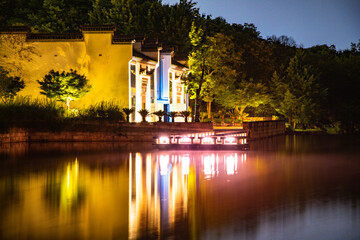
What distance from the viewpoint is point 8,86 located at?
40625 millimetres

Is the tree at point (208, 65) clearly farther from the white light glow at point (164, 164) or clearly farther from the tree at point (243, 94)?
the white light glow at point (164, 164)

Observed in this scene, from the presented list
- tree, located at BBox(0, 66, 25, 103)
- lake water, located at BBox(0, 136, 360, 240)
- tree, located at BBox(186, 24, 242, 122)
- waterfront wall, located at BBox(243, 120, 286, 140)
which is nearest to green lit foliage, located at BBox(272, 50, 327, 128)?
→ waterfront wall, located at BBox(243, 120, 286, 140)

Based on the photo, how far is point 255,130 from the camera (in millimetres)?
41844

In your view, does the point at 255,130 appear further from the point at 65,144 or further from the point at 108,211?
the point at 108,211

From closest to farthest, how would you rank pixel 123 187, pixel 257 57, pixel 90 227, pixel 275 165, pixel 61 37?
1. pixel 90 227
2. pixel 123 187
3. pixel 275 165
4. pixel 61 37
5. pixel 257 57

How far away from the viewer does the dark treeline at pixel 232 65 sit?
55.8 m

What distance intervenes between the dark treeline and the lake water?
3256cm

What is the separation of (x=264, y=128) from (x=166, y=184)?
31.0 m

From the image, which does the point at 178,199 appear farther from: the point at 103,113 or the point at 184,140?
the point at 103,113

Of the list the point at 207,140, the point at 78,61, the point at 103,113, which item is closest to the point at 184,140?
the point at 207,140

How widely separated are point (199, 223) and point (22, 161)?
51.1 ft

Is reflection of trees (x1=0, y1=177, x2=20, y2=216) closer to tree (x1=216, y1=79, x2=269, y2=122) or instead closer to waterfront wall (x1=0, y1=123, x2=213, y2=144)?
waterfront wall (x1=0, y1=123, x2=213, y2=144)

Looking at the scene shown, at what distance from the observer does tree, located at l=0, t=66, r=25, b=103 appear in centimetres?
3884

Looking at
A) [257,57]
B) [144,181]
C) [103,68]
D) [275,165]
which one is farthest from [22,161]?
[257,57]
